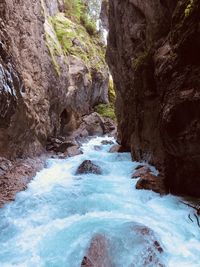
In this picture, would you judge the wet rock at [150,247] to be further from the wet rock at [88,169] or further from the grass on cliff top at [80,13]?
the grass on cliff top at [80,13]

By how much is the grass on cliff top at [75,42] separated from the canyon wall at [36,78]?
0.34ft

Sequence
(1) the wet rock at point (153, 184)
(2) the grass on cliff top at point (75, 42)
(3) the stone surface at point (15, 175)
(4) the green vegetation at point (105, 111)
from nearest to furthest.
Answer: (1) the wet rock at point (153, 184), (3) the stone surface at point (15, 175), (2) the grass on cliff top at point (75, 42), (4) the green vegetation at point (105, 111)

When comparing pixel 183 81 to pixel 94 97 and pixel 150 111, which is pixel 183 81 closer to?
pixel 150 111

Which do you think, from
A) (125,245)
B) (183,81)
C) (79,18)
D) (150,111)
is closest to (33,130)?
(150,111)

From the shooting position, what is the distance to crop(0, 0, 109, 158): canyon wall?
34.8 ft

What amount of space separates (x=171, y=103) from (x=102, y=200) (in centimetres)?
321

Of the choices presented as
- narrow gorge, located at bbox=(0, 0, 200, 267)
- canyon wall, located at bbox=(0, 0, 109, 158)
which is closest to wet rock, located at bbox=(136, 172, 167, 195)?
narrow gorge, located at bbox=(0, 0, 200, 267)

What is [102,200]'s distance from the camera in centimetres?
816

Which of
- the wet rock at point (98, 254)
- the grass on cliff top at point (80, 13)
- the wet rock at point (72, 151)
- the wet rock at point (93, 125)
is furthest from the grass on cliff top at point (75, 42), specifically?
the wet rock at point (98, 254)

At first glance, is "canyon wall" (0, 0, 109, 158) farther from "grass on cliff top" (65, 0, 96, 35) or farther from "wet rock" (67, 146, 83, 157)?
"grass on cliff top" (65, 0, 96, 35)

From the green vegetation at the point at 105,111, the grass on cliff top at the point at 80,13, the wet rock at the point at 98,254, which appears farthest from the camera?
the green vegetation at the point at 105,111

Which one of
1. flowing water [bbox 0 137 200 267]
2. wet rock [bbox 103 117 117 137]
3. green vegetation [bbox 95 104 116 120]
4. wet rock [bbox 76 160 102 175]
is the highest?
green vegetation [bbox 95 104 116 120]

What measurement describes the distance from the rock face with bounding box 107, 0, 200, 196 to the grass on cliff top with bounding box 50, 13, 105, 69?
1147cm

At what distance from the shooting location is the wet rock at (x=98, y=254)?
486 centimetres
